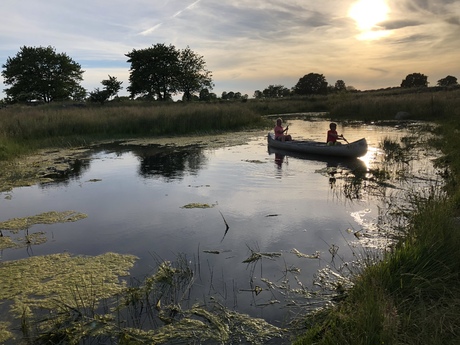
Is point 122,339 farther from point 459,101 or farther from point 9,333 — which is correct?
point 459,101

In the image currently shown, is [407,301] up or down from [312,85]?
down

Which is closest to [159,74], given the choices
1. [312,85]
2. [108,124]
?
[108,124]

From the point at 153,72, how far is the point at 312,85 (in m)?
38.6

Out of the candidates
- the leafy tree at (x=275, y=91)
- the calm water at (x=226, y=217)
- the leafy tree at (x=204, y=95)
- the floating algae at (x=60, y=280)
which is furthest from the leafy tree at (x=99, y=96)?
the leafy tree at (x=275, y=91)

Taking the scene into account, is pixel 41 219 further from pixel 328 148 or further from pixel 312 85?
pixel 312 85

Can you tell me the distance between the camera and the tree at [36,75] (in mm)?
42719

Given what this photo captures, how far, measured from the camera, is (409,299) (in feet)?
10.2

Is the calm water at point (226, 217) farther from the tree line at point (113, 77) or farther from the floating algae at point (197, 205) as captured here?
the tree line at point (113, 77)

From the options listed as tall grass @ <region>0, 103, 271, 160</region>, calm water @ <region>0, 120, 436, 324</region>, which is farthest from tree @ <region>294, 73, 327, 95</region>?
calm water @ <region>0, 120, 436, 324</region>

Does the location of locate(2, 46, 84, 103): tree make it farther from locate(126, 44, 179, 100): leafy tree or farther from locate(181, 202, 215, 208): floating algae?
locate(181, 202, 215, 208): floating algae

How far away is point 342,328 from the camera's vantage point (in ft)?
9.21

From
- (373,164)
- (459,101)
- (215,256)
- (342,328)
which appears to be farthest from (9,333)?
(459,101)

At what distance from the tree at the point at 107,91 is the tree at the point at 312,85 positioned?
43.9 meters

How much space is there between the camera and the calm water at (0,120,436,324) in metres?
4.40
